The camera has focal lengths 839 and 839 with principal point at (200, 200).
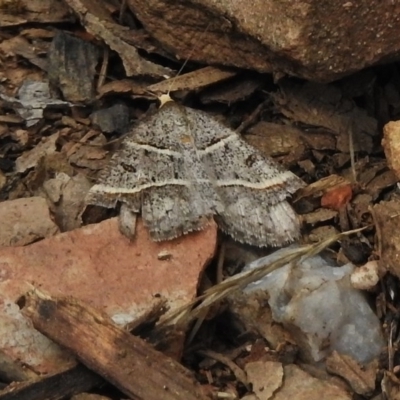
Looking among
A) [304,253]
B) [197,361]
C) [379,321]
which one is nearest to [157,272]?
[197,361]

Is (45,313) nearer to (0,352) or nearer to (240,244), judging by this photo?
(0,352)

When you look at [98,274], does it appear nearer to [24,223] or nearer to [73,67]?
[24,223]

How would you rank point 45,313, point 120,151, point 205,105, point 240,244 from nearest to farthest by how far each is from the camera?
point 45,313 < point 240,244 < point 120,151 < point 205,105

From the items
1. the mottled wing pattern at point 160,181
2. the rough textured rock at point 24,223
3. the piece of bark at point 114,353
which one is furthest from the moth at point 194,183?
the piece of bark at point 114,353

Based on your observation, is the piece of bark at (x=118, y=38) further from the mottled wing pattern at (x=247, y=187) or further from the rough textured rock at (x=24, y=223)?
the rough textured rock at (x=24, y=223)

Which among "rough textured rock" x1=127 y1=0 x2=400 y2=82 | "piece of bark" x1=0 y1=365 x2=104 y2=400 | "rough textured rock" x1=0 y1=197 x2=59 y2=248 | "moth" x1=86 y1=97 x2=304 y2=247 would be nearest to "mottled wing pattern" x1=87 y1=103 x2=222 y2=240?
"moth" x1=86 y1=97 x2=304 y2=247

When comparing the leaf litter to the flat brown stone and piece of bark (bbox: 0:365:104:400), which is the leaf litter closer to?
the flat brown stone
